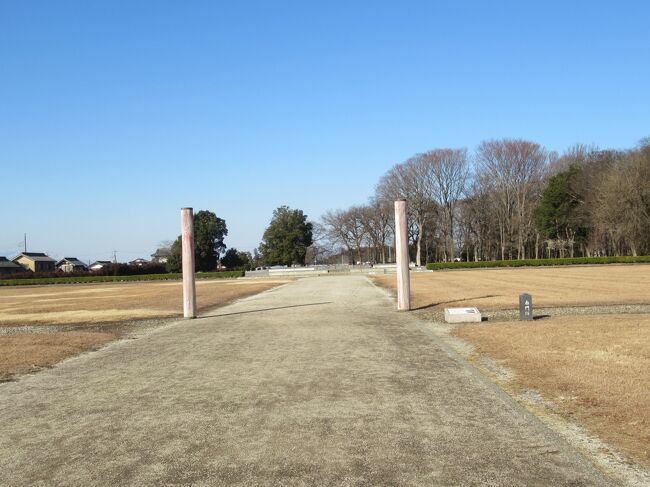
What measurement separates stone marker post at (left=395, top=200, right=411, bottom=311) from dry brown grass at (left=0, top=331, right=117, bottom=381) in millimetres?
8718

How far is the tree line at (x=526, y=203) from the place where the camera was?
6081 cm

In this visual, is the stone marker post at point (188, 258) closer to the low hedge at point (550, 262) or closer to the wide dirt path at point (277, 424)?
the wide dirt path at point (277, 424)

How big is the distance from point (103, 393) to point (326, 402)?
3015 millimetres

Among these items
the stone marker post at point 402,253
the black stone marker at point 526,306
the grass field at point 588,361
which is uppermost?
the stone marker post at point 402,253

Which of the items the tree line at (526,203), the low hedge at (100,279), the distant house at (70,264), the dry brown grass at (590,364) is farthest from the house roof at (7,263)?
the dry brown grass at (590,364)

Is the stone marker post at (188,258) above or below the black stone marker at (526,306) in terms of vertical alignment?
above

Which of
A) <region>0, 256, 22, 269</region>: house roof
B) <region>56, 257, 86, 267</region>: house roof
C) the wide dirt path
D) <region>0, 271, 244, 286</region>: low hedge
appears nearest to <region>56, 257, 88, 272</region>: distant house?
<region>56, 257, 86, 267</region>: house roof

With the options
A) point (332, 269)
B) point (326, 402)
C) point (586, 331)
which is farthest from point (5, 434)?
point (332, 269)

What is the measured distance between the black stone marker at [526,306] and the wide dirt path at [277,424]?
15.4 ft

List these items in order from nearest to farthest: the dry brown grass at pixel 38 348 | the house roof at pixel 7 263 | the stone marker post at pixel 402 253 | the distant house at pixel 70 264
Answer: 1. the dry brown grass at pixel 38 348
2. the stone marker post at pixel 402 253
3. the house roof at pixel 7 263
4. the distant house at pixel 70 264

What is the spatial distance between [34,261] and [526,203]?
9642cm

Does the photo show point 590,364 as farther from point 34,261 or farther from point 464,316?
point 34,261

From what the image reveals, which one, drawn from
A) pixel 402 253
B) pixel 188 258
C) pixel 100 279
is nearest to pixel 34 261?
pixel 100 279

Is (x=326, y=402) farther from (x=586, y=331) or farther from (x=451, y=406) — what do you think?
(x=586, y=331)
